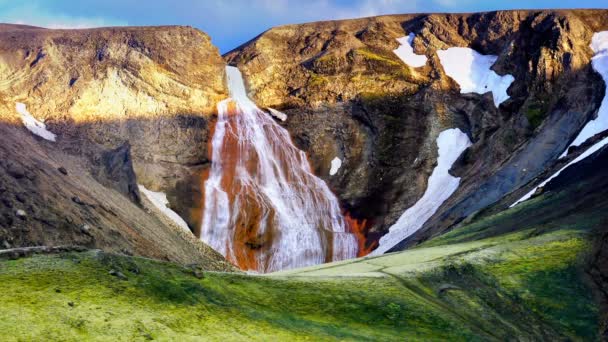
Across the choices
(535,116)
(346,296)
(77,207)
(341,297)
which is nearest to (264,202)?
(77,207)

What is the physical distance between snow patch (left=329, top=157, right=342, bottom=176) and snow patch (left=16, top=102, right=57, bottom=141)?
35.9m

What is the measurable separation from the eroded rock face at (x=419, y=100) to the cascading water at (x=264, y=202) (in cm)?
310

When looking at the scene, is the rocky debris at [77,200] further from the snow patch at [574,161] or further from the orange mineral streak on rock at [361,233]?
the snow patch at [574,161]

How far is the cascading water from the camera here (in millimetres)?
79938

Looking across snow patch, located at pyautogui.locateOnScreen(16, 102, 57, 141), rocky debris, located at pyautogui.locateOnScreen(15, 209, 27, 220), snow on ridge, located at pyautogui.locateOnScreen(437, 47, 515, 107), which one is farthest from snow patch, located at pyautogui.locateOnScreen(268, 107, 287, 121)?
rocky debris, located at pyautogui.locateOnScreen(15, 209, 27, 220)

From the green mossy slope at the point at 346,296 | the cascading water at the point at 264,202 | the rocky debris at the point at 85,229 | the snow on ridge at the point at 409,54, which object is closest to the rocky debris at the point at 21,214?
the rocky debris at the point at 85,229

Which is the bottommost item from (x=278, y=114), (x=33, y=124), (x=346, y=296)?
(x=346, y=296)

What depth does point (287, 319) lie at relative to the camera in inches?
1166

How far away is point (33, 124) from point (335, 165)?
39145 millimetres

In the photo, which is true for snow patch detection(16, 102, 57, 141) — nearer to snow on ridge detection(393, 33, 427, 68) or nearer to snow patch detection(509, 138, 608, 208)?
snow patch detection(509, 138, 608, 208)

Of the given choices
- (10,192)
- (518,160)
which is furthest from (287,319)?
(518,160)

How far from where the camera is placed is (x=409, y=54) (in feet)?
373

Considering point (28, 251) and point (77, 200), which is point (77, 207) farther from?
point (28, 251)

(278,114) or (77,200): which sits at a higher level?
(278,114)
